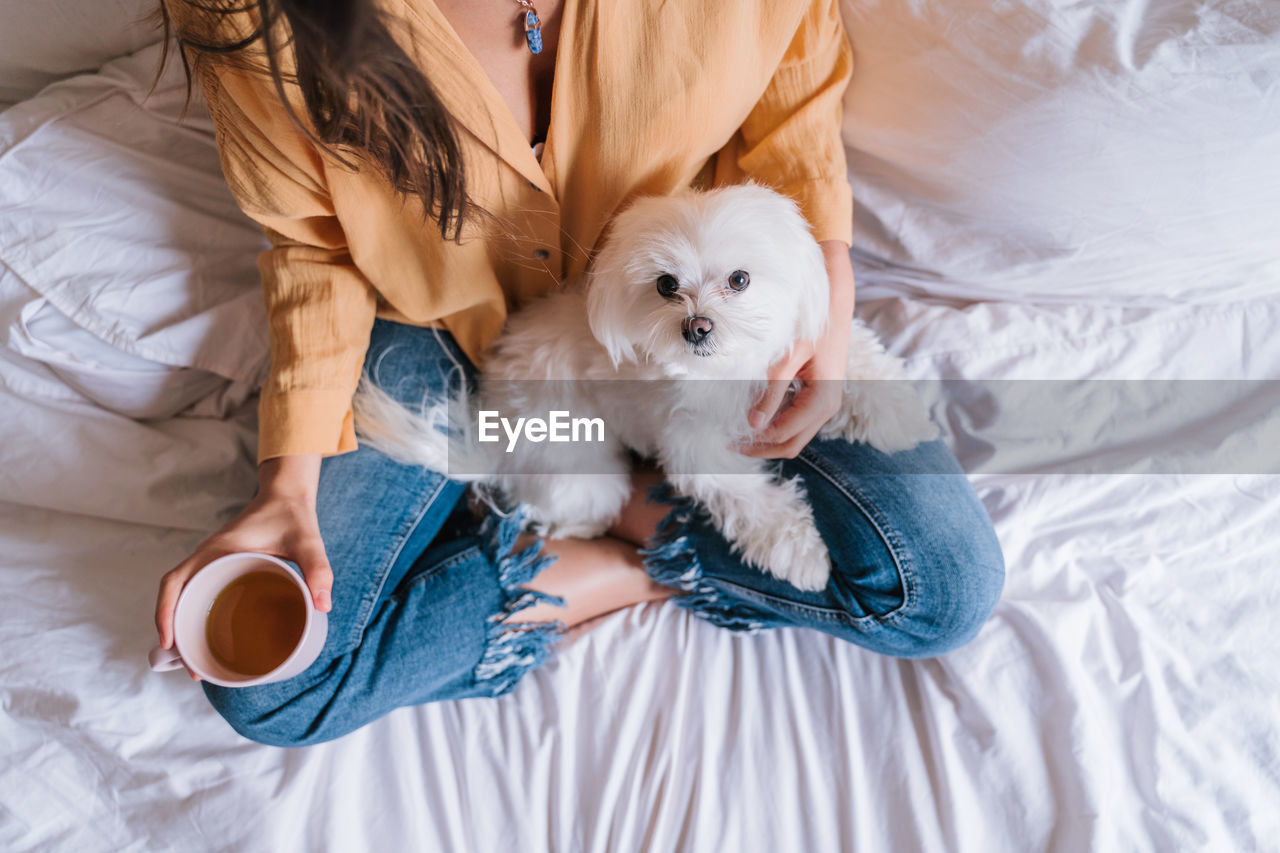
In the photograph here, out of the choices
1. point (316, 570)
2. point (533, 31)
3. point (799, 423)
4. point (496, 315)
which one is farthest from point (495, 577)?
point (533, 31)

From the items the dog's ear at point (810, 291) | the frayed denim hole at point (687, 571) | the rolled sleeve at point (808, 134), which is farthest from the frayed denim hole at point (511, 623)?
the rolled sleeve at point (808, 134)

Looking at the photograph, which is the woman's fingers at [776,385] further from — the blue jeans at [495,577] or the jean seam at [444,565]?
the jean seam at [444,565]

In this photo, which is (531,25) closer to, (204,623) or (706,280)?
(706,280)

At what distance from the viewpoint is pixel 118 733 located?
36.6 inches

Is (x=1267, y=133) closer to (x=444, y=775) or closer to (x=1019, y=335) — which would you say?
(x=1019, y=335)

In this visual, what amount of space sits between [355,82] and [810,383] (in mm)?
600

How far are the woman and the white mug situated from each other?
2 cm

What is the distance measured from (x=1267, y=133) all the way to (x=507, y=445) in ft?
3.32

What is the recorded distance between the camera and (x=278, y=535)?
0.87 metres

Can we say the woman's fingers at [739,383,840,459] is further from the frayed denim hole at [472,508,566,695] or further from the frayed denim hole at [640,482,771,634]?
the frayed denim hole at [472,508,566,695]

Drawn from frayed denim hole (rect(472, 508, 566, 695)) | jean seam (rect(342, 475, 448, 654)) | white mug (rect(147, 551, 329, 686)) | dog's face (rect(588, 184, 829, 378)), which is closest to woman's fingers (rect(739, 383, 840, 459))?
dog's face (rect(588, 184, 829, 378))

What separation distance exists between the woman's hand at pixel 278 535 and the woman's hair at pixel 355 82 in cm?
40

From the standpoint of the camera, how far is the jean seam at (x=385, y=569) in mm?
938

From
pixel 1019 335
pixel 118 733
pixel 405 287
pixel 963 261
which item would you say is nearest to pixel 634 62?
pixel 405 287
